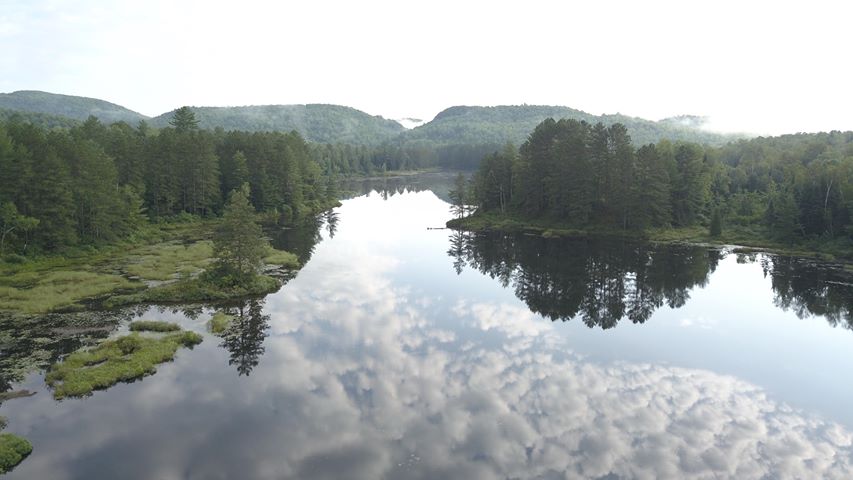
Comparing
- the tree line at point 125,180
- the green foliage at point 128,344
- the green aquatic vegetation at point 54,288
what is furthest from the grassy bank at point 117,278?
the green foliage at point 128,344

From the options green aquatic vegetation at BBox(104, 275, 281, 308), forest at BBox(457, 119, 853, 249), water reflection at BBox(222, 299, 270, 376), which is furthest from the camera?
forest at BBox(457, 119, 853, 249)

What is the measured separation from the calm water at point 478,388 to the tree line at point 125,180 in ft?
108

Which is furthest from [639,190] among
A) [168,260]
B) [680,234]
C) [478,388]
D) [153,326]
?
[153,326]

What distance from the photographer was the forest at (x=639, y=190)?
9400cm

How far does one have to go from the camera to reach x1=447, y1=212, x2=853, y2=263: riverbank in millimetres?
87281

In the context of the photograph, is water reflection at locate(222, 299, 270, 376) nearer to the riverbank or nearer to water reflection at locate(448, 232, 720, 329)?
water reflection at locate(448, 232, 720, 329)

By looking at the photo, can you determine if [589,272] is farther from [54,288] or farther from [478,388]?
[54,288]

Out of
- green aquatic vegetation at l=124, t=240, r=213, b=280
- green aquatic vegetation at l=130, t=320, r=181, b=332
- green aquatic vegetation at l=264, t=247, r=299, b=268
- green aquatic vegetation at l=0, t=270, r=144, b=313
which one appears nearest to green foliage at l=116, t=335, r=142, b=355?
green aquatic vegetation at l=130, t=320, r=181, b=332


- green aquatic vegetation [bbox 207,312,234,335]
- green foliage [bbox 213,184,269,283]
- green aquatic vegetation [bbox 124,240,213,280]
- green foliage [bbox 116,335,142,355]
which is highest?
green foliage [bbox 213,184,269,283]

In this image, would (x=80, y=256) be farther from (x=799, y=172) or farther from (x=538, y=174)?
(x=799, y=172)

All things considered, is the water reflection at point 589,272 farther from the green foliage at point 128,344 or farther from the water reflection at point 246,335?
the green foliage at point 128,344

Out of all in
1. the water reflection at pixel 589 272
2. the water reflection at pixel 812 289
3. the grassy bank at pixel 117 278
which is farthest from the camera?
the water reflection at pixel 589 272

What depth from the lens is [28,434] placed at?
1202 inches

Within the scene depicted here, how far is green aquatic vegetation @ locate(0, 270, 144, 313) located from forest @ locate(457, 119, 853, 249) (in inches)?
3263
